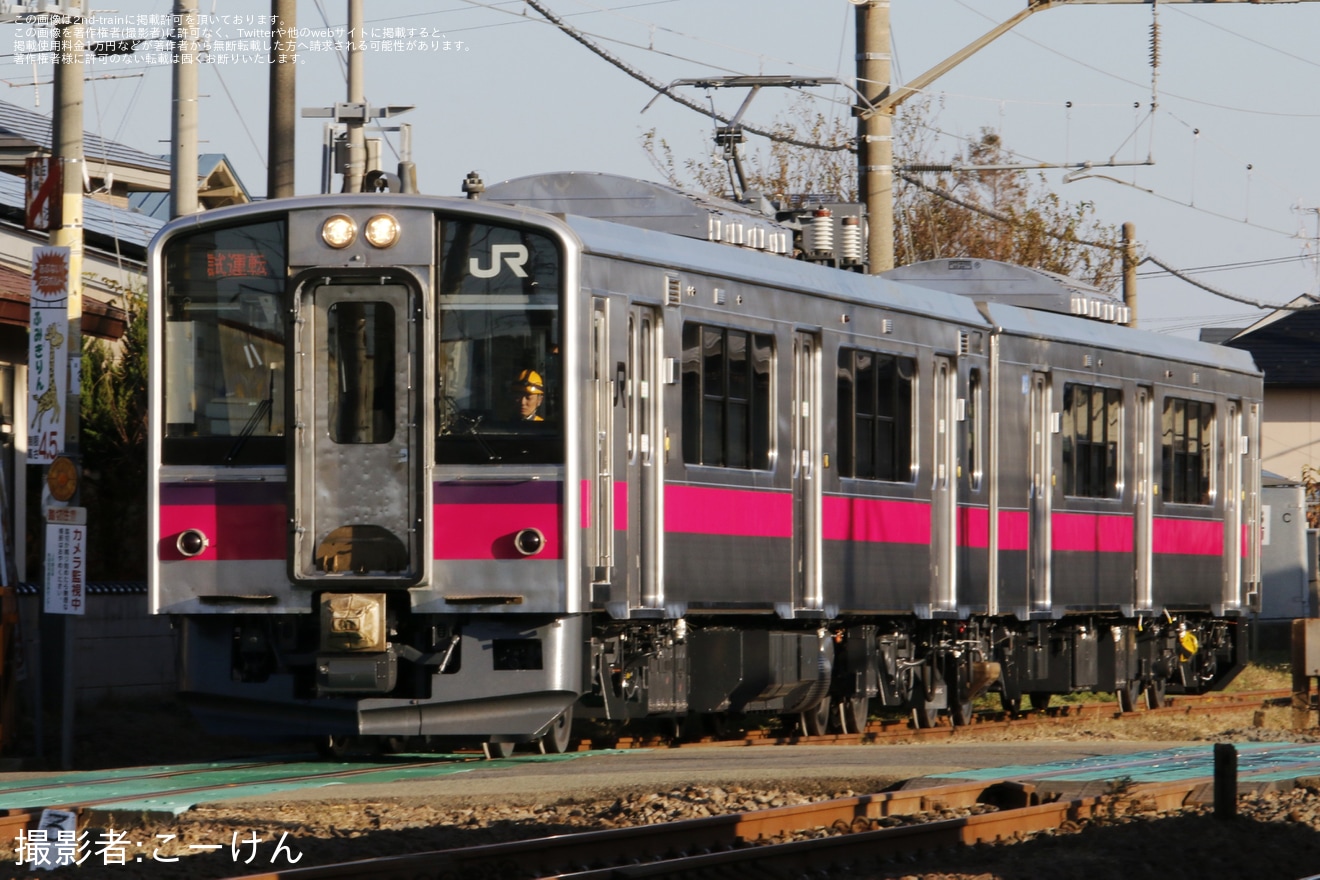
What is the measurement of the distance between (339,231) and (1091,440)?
319 inches

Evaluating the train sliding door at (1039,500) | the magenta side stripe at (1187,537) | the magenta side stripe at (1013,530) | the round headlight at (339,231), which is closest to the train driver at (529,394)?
the round headlight at (339,231)

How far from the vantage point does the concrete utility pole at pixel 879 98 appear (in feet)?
59.3

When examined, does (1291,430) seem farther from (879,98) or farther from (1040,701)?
(879,98)

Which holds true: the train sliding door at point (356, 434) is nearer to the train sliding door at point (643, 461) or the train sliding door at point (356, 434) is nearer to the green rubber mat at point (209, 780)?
the green rubber mat at point (209, 780)

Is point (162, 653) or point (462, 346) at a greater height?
point (462, 346)

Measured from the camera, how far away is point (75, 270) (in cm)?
1348

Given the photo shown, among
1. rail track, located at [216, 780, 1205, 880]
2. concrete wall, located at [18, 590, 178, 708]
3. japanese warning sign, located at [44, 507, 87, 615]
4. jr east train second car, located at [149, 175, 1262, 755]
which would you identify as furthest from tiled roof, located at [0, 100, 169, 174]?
rail track, located at [216, 780, 1205, 880]

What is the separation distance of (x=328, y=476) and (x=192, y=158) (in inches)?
248

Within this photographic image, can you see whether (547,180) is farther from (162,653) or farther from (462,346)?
(162,653)

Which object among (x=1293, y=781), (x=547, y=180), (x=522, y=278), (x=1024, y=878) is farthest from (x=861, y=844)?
(x=547, y=180)

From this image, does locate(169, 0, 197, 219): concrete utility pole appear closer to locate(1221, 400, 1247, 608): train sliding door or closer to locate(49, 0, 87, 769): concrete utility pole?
locate(49, 0, 87, 769): concrete utility pole

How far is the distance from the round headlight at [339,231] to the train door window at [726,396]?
A: 2.10m

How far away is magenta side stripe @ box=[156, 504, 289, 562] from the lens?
1136cm

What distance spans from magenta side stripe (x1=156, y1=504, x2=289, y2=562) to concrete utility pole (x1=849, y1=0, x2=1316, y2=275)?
7.88 meters
